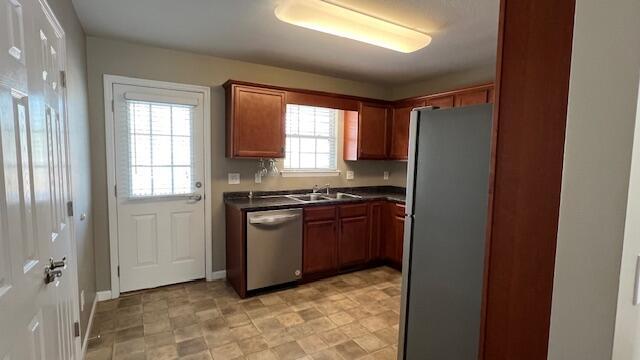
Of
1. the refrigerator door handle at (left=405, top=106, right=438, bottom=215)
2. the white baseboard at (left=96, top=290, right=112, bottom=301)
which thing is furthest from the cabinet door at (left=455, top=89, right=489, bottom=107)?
the white baseboard at (left=96, top=290, right=112, bottom=301)

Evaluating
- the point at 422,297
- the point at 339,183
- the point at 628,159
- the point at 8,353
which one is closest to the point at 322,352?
the point at 422,297

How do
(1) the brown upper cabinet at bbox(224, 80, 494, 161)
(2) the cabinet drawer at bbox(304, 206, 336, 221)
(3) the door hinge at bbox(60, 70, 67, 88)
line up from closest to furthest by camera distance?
(3) the door hinge at bbox(60, 70, 67, 88) → (1) the brown upper cabinet at bbox(224, 80, 494, 161) → (2) the cabinet drawer at bbox(304, 206, 336, 221)

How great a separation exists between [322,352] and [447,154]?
1691 millimetres

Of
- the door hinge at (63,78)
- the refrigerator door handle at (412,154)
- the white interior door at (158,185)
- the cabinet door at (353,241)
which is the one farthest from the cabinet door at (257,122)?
the refrigerator door handle at (412,154)

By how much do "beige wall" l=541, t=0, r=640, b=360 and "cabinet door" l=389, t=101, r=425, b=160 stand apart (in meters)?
3.49

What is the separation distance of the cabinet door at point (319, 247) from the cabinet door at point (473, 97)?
201cm

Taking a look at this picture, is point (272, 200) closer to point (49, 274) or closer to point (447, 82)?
point (49, 274)

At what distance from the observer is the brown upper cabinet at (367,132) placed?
420cm

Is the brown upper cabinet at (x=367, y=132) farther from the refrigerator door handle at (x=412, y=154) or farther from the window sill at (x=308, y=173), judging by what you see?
the refrigerator door handle at (x=412, y=154)

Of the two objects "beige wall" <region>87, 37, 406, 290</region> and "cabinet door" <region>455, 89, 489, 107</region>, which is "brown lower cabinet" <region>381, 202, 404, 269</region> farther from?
"cabinet door" <region>455, 89, 489, 107</region>

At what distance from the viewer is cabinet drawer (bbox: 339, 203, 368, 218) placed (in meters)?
3.75

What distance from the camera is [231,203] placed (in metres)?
3.37

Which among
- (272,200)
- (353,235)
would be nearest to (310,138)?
(272,200)

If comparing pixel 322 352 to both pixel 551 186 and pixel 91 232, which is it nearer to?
pixel 551 186
